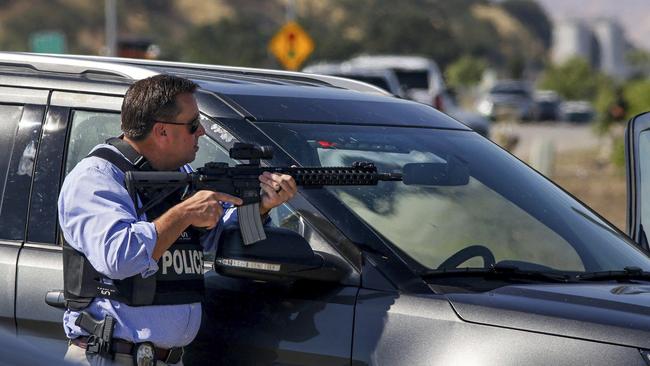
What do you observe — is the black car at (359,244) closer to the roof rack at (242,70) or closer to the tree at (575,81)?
the roof rack at (242,70)

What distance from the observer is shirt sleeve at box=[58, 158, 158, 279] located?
3.50 m

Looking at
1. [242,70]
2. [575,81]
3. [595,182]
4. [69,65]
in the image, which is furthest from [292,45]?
[575,81]

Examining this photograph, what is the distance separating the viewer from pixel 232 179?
12.0 ft

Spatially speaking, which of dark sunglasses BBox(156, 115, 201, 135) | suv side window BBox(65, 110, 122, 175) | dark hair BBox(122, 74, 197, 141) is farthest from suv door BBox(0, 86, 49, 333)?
dark sunglasses BBox(156, 115, 201, 135)

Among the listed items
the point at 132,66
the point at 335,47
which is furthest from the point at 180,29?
the point at 132,66

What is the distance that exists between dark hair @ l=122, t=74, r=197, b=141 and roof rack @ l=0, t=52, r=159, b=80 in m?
0.57

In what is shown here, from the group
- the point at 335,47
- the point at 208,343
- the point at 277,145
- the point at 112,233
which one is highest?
the point at 335,47

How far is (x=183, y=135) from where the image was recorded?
372 cm

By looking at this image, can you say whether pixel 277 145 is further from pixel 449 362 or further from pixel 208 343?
pixel 449 362

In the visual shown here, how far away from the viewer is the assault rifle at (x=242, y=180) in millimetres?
3617

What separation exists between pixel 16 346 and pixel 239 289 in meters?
1.54

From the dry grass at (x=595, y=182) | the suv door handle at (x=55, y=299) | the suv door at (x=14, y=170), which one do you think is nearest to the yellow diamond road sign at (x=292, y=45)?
the dry grass at (x=595, y=182)

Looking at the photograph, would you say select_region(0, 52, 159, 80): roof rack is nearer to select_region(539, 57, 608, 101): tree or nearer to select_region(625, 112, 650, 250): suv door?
select_region(625, 112, 650, 250): suv door

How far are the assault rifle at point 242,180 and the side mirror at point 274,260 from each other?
0.11ft
